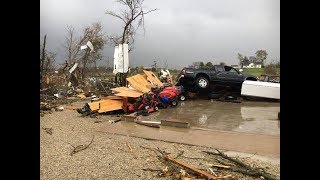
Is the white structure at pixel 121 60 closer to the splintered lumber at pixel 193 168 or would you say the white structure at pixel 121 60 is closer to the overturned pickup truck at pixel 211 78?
the overturned pickup truck at pixel 211 78

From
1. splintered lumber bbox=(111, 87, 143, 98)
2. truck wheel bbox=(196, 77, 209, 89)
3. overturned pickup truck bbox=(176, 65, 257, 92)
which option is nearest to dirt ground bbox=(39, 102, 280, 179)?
splintered lumber bbox=(111, 87, 143, 98)

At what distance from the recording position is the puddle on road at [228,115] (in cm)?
1007

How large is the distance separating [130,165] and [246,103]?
10.3 meters

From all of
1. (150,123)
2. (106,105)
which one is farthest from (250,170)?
(106,105)

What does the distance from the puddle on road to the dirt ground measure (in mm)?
2723

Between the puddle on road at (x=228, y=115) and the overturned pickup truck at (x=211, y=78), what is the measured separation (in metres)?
1.17

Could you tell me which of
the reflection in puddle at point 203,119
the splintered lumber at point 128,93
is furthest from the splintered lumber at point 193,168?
the splintered lumber at point 128,93

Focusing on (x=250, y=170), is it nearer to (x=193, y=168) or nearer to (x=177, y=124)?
(x=193, y=168)

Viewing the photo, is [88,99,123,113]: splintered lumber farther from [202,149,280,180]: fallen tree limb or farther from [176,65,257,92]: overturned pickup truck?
[202,149,280,180]: fallen tree limb
